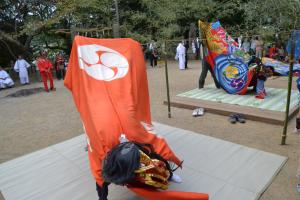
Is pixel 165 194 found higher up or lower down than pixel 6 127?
higher up

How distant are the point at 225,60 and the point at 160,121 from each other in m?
2.32

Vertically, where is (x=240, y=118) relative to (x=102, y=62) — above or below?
below

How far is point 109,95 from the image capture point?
9.09ft

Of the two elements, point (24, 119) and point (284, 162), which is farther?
point (24, 119)

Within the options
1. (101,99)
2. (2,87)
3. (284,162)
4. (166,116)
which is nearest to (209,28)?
(166,116)

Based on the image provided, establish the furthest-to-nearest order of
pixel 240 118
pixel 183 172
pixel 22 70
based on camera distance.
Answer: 1. pixel 22 70
2. pixel 240 118
3. pixel 183 172

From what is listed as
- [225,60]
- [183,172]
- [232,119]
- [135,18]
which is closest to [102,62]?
[183,172]

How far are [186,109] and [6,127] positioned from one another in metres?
3.64

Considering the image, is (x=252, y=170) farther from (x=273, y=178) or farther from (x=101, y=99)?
(x=101, y=99)

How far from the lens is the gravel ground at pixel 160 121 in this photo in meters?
3.01

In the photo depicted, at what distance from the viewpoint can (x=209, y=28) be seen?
616cm

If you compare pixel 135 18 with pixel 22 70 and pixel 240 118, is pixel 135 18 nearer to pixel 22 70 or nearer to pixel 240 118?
pixel 22 70

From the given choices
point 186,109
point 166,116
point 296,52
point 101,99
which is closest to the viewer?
point 101,99

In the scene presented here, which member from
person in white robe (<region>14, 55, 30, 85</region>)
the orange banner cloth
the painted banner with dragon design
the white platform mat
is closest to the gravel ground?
the white platform mat
